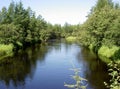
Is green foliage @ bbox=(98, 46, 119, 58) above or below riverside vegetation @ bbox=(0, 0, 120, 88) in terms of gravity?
below

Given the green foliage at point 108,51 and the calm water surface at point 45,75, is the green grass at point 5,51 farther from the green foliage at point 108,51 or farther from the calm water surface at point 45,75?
the green foliage at point 108,51

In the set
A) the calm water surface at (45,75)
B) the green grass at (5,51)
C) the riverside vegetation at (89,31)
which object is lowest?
the calm water surface at (45,75)

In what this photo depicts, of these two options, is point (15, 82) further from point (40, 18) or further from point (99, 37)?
point (40, 18)

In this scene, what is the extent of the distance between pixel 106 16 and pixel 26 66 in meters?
20.3

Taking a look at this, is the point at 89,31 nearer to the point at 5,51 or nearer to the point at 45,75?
the point at 5,51

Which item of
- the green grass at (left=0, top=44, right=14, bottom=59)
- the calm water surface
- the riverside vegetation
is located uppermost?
the riverside vegetation

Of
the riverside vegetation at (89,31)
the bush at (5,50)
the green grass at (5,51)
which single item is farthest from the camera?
the bush at (5,50)

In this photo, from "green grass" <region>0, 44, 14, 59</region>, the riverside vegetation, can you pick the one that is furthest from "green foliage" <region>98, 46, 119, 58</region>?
"green grass" <region>0, 44, 14, 59</region>

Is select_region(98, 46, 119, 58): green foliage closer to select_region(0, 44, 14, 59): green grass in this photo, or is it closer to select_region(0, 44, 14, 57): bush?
select_region(0, 44, 14, 59): green grass

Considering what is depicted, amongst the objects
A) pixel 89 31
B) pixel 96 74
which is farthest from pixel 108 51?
pixel 96 74

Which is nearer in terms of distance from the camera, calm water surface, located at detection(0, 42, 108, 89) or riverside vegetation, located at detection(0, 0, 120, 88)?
calm water surface, located at detection(0, 42, 108, 89)

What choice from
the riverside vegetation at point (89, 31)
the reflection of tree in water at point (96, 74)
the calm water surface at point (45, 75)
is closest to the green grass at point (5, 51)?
the riverside vegetation at point (89, 31)

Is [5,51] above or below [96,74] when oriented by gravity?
above

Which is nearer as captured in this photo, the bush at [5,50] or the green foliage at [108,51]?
the green foliage at [108,51]
